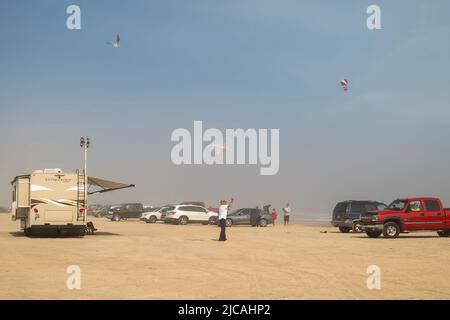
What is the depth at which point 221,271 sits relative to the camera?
14094 mm

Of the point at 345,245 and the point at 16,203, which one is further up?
the point at 16,203

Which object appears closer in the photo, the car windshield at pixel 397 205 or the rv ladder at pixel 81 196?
the rv ladder at pixel 81 196

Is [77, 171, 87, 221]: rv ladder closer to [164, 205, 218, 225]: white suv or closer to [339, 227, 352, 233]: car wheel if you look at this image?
[339, 227, 352, 233]: car wheel

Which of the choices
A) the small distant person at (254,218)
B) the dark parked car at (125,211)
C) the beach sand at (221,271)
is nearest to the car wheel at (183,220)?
the small distant person at (254,218)

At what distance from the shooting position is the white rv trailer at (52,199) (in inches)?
981

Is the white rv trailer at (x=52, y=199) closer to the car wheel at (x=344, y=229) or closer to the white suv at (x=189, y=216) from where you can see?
the car wheel at (x=344, y=229)

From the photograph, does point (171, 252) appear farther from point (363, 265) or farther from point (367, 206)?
point (367, 206)

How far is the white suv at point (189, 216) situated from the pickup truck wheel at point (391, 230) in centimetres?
2011

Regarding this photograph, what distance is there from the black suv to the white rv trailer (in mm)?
14044

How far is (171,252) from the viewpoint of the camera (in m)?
19.3

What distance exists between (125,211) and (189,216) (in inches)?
474
